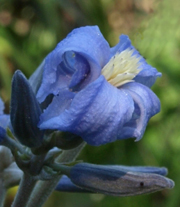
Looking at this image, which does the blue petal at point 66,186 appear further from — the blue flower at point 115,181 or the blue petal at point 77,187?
the blue flower at point 115,181

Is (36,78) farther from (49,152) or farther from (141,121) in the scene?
(141,121)

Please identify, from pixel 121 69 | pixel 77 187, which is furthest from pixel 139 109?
pixel 77 187

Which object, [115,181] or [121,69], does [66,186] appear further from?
[121,69]

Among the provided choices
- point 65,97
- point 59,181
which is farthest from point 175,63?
point 65,97

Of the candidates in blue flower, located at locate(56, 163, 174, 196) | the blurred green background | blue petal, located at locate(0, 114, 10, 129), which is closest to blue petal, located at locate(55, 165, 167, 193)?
blue flower, located at locate(56, 163, 174, 196)

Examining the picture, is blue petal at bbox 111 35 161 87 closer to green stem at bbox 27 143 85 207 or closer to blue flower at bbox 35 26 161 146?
blue flower at bbox 35 26 161 146

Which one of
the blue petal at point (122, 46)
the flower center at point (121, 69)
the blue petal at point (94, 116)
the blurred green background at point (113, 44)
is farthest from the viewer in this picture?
the blurred green background at point (113, 44)

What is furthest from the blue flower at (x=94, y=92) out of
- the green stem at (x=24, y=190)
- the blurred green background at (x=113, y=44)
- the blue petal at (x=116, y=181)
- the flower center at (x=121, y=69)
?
the blurred green background at (x=113, y=44)
